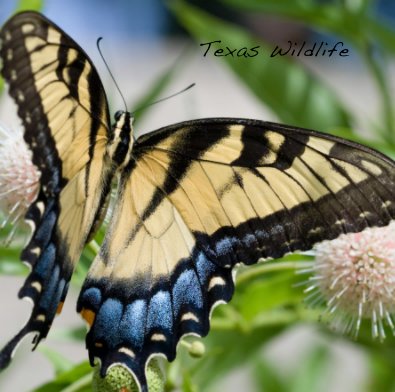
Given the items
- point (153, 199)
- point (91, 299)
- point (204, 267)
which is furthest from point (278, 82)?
point (91, 299)

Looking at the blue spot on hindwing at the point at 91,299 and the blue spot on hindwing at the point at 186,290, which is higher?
the blue spot on hindwing at the point at 186,290

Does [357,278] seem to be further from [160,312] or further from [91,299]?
[91,299]

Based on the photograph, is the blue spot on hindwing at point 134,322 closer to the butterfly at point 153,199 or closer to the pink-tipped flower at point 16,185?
the butterfly at point 153,199

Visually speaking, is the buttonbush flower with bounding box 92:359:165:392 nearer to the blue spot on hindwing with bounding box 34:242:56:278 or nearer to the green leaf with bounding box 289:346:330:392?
the blue spot on hindwing with bounding box 34:242:56:278

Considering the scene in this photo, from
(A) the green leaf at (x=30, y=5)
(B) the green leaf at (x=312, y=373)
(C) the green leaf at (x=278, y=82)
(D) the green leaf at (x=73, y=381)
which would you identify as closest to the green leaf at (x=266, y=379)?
(B) the green leaf at (x=312, y=373)

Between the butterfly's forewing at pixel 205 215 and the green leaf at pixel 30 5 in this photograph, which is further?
the green leaf at pixel 30 5

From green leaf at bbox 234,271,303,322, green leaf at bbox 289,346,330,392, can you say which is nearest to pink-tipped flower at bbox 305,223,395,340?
green leaf at bbox 234,271,303,322

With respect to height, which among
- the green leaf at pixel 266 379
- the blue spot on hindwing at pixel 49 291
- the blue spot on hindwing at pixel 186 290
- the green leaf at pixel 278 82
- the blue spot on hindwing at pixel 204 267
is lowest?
the blue spot on hindwing at pixel 49 291
